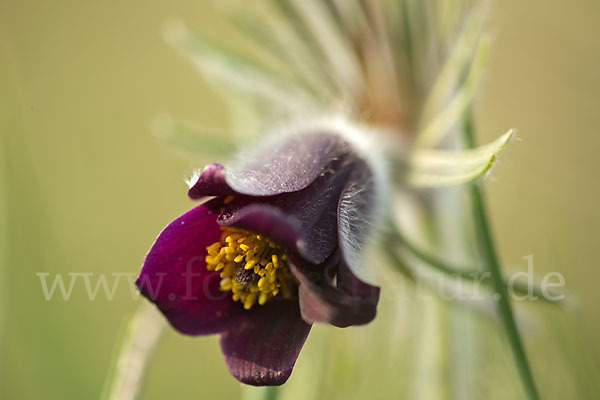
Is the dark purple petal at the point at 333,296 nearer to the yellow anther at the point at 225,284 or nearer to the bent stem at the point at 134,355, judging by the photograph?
the yellow anther at the point at 225,284

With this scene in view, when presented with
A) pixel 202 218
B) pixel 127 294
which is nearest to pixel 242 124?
pixel 202 218

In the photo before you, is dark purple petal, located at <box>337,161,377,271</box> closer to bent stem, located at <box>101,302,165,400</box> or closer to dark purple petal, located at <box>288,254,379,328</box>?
dark purple petal, located at <box>288,254,379,328</box>

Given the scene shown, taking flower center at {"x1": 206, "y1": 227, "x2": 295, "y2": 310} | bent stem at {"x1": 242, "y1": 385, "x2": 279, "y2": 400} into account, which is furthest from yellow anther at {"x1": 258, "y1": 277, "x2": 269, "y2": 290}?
bent stem at {"x1": 242, "y1": 385, "x2": 279, "y2": 400}

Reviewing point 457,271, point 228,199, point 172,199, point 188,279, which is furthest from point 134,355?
point 172,199

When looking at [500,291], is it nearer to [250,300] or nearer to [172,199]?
[250,300]

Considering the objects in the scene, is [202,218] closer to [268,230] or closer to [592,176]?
[268,230]

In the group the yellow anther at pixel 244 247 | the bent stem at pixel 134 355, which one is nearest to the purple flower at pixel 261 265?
the yellow anther at pixel 244 247
